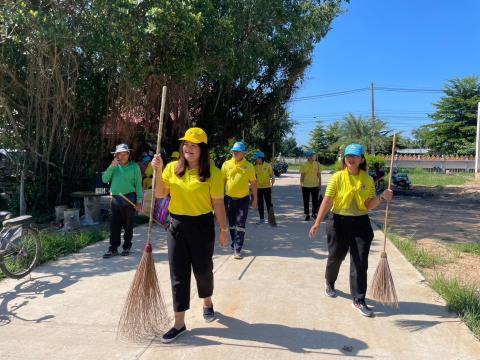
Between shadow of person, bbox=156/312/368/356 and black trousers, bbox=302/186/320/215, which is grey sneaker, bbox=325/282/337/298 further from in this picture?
black trousers, bbox=302/186/320/215

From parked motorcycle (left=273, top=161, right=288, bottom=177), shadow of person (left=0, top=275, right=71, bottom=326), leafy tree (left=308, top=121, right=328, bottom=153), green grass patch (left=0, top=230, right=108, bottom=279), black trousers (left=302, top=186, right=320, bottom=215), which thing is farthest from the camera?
leafy tree (left=308, top=121, right=328, bottom=153)

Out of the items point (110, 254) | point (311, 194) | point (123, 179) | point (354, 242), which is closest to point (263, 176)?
point (311, 194)

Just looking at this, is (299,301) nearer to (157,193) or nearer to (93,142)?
(157,193)

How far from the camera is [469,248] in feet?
24.1

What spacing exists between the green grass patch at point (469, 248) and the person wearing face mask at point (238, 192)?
150 inches

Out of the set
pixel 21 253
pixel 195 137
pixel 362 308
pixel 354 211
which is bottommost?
pixel 362 308

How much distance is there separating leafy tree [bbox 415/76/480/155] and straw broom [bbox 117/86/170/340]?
44.9 m

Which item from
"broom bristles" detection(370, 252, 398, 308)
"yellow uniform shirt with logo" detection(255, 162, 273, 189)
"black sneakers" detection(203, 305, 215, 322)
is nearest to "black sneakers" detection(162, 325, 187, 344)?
"black sneakers" detection(203, 305, 215, 322)

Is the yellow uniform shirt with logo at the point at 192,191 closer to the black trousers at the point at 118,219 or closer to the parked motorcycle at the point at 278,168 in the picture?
the black trousers at the point at 118,219

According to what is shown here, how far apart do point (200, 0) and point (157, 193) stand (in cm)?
585

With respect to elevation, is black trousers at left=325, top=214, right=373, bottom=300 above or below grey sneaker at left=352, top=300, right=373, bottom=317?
above

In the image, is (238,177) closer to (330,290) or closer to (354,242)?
(330,290)

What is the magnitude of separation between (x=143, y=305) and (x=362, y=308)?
2.17 m

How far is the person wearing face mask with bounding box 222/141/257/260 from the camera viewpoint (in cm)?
662
